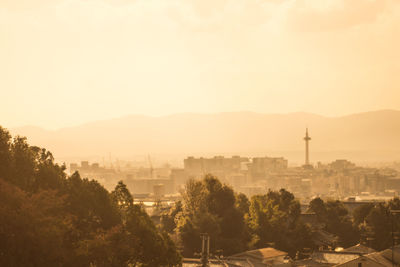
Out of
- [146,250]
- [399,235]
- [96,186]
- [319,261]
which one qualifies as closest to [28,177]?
[96,186]

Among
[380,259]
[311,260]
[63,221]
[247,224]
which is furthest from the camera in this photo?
[247,224]

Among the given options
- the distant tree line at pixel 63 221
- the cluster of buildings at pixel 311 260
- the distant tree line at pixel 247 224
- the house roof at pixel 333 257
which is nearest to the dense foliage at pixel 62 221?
the distant tree line at pixel 63 221

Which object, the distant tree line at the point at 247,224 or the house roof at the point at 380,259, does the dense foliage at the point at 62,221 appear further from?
the distant tree line at the point at 247,224

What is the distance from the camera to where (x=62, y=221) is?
2588 centimetres

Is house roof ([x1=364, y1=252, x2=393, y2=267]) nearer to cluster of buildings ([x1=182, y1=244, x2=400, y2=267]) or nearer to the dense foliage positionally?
cluster of buildings ([x1=182, y1=244, x2=400, y2=267])

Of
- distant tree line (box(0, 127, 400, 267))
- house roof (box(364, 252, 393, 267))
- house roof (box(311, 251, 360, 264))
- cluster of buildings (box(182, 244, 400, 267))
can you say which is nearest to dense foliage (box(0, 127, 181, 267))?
distant tree line (box(0, 127, 400, 267))

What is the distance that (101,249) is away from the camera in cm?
2642

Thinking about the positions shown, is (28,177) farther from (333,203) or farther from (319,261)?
(333,203)

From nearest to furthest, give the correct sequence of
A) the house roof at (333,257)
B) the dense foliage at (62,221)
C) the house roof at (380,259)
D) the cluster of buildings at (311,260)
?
the dense foliage at (62,221) → the cluster of buildings at (311,260) → the house roof at (380,259) → the house roof at (333,257)

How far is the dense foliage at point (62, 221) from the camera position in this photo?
24375mm

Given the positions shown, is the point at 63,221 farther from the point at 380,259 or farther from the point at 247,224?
the point at 247,224

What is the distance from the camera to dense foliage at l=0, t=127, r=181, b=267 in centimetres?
2438

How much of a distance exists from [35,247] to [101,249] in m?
2.71

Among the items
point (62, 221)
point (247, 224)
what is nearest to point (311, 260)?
point (247, 224)
